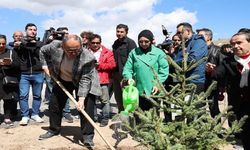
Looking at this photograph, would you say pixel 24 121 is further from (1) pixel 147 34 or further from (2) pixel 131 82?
(1) pixel 147 34

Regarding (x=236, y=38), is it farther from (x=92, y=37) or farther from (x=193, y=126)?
(x=92, y=37)

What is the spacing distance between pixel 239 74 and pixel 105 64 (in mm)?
Answer: 3357

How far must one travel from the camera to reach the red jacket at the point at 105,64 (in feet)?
23.3

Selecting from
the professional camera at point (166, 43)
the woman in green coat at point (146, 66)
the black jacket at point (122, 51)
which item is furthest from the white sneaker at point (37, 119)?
the professional camera at point (166, 43)

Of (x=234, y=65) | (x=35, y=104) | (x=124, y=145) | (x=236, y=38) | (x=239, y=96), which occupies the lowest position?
(x=124, y=145)

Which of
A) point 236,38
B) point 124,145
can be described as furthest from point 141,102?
point 236,38

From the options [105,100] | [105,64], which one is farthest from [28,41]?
[105,100]

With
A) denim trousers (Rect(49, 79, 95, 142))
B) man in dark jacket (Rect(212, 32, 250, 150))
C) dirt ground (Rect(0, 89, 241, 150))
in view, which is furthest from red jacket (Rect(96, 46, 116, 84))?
man in dark jacket (Rect(212, 32, 250, 150))

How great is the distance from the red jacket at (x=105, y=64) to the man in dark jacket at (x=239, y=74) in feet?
9.88

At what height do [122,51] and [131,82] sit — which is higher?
[122,51]

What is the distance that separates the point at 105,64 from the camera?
7.11 metres

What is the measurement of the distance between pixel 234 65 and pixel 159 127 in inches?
67.9

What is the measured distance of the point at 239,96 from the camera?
4277 mm

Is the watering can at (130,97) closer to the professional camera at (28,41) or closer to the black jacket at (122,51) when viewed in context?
the black jacket at (122,51)
